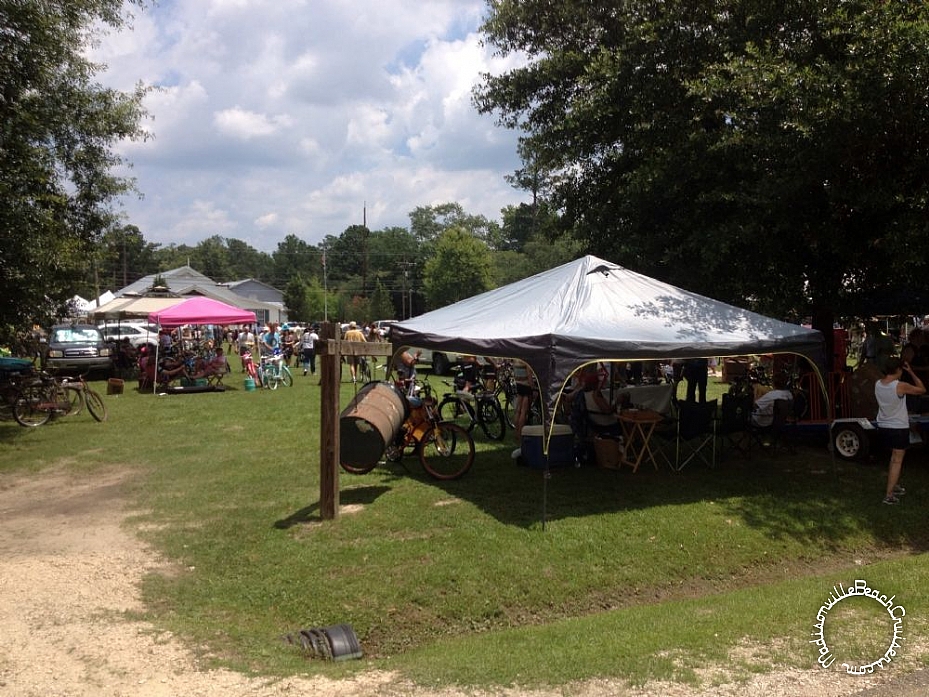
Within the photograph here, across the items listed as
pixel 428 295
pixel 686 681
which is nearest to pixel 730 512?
pixel 686 681

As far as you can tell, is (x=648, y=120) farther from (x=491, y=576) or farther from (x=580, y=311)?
(x=491, y=576)

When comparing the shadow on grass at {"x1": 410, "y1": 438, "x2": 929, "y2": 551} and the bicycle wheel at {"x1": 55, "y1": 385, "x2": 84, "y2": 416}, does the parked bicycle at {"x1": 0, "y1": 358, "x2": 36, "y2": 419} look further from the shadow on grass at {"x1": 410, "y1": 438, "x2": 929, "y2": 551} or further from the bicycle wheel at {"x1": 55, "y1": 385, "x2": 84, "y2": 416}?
the shadow on grass at {"x1": 410, "y1": 438, "x2": 929, "y2": 551}

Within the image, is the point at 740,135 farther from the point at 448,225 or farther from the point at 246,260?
the point at 246,260

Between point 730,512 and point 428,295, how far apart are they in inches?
2556

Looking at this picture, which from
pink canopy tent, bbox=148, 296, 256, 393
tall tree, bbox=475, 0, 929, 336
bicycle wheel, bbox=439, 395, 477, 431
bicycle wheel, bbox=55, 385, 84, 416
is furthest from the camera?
pink canopy tent, bbox=148, 296, 256, 393

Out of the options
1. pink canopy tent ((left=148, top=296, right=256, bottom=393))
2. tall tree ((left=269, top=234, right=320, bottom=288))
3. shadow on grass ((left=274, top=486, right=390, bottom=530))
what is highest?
tall tree ((left=269, top=234, right=320, bottom=288))

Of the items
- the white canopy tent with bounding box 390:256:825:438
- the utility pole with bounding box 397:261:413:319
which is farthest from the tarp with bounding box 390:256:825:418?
the utility pole with bounding box 397:261:413:319

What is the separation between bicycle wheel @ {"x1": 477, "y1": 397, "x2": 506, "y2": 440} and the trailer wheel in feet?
16.3

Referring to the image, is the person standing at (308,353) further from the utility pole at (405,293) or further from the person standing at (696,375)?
the utility pole at (405,293)

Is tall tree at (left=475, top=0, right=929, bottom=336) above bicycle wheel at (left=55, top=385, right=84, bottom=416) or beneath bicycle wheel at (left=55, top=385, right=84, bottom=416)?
above

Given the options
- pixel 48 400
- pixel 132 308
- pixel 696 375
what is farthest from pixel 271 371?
pixel 696 375

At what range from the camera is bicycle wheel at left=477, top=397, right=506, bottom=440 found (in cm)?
1178

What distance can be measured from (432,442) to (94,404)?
806 cm

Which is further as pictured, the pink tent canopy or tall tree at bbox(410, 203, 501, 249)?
tall tree at bbox(410, 203, 501, 249)
